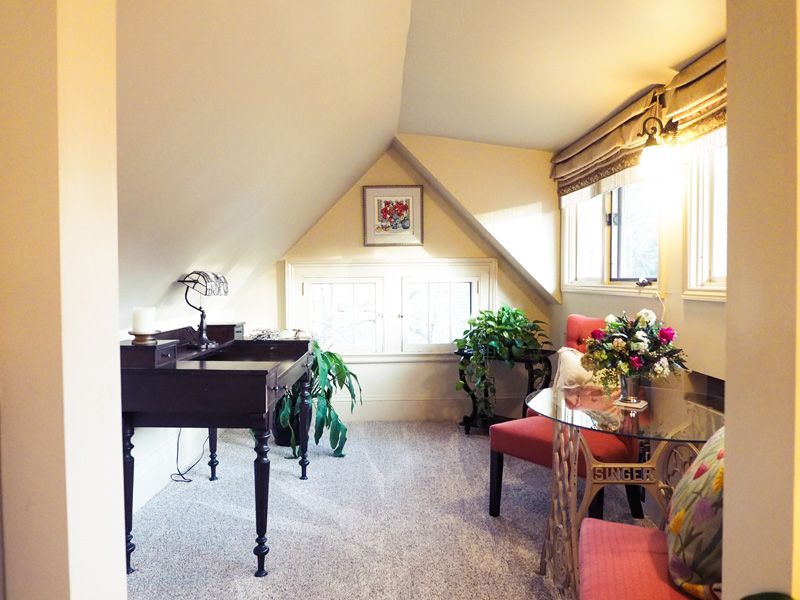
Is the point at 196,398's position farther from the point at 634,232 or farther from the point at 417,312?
the point at 417,312

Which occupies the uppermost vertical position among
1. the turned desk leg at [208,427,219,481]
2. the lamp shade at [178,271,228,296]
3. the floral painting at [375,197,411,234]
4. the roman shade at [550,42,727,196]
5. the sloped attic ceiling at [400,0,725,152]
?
the sloped attic ceiling at [400,0,725,152]

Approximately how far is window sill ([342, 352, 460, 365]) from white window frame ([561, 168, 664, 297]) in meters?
1.10

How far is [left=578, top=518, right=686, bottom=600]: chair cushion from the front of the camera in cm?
127

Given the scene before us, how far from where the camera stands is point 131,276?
2.28m

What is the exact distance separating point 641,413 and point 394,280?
272cm

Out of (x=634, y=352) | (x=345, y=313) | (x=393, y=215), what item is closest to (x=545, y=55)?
(x=634, y=352)

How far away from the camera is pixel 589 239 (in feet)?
12.3

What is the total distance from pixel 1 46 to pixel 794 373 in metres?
1.17

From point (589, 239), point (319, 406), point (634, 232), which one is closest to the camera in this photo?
point (634, 232)

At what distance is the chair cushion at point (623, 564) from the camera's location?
1.27m

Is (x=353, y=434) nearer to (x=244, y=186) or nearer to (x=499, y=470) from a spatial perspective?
(x=499, y=470)

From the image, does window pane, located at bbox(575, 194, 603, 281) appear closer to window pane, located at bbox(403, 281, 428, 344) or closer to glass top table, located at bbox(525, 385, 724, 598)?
window pane, located at bbox(403, 281, 428, 344)

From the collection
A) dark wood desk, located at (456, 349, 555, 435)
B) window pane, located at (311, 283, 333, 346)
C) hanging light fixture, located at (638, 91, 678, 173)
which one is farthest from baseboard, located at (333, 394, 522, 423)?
hanging light fixture, located at (638, 91, 678, 173)

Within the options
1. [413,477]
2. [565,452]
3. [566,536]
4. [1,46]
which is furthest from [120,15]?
[413,477]
